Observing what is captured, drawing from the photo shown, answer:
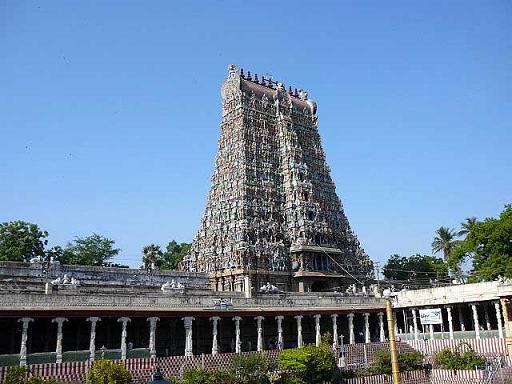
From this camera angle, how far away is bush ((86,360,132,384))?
2597 cm

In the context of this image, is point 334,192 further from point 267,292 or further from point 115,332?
point 115,332

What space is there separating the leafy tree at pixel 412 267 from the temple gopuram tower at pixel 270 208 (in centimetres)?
2333

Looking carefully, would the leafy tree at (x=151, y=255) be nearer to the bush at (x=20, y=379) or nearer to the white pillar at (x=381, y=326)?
the white pillar at (x=381, y=326)

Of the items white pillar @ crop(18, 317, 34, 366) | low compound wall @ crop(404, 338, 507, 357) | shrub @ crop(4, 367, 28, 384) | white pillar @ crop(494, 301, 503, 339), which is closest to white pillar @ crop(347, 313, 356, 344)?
low compound wall @ crop(404, 338, 507, 357)

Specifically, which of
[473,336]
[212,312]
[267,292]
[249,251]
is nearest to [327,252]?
[249,251]

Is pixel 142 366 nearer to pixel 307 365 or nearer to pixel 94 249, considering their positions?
pixel 307 365

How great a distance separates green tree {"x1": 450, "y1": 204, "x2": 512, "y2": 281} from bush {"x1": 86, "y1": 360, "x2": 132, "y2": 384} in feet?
128

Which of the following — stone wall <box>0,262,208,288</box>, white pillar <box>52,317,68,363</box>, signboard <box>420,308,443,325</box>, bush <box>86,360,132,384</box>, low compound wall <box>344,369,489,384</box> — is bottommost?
low compound wall <box>344,369,489,384</box>

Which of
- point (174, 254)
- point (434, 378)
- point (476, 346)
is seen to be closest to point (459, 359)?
point (434, 378)

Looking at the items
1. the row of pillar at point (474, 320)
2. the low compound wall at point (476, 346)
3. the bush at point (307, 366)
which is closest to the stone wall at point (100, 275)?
the bush at point (307, 366)

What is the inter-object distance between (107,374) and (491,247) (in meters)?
44.1

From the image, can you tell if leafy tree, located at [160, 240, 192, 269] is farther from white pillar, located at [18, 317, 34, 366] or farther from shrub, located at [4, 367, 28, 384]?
shrub, located at [4, 367, 28, 384]

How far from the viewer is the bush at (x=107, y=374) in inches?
1022

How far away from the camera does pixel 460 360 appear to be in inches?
1423
